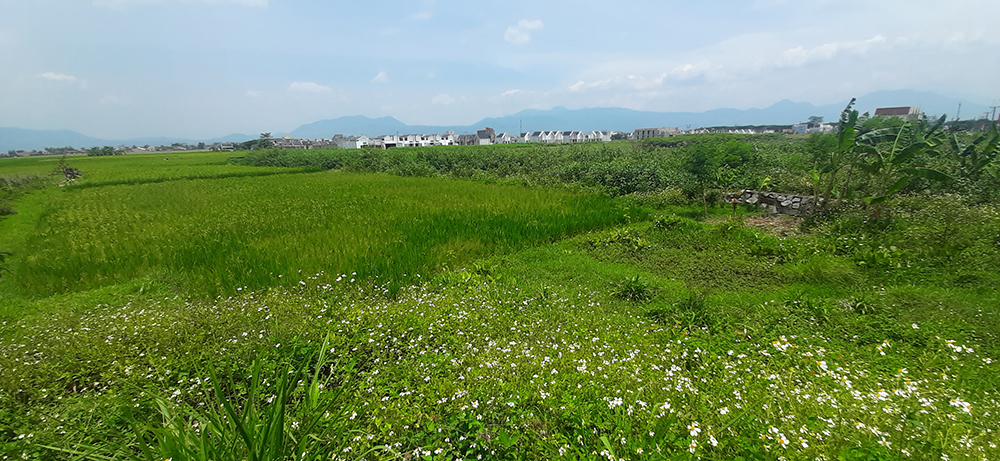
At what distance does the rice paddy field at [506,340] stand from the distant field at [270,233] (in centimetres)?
9

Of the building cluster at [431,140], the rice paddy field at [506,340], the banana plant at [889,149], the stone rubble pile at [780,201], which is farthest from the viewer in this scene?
the building cluster at [431,140]

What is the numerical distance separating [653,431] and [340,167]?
34.3 m

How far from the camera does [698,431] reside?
2.68m

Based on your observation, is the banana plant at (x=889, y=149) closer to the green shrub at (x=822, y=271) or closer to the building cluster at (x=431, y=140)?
the green shrub at (x=822, y=271)

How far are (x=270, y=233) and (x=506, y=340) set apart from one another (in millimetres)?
7614

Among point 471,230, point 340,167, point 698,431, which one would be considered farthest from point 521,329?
point 340,167

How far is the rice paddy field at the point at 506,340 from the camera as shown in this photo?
2809 mm

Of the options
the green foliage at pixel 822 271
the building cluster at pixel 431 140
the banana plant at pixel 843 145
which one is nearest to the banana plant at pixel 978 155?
the banana plant at pixel 843 145

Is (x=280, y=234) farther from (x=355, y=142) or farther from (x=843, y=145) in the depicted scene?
(x=355, y=142)

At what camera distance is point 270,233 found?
9.31 m

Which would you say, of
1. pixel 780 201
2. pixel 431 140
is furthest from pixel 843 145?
pixel 431 140

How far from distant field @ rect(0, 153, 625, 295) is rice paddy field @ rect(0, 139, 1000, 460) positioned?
92 mm

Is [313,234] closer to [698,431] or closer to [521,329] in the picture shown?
[521,329]

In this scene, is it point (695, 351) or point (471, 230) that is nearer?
point (695, 351)
